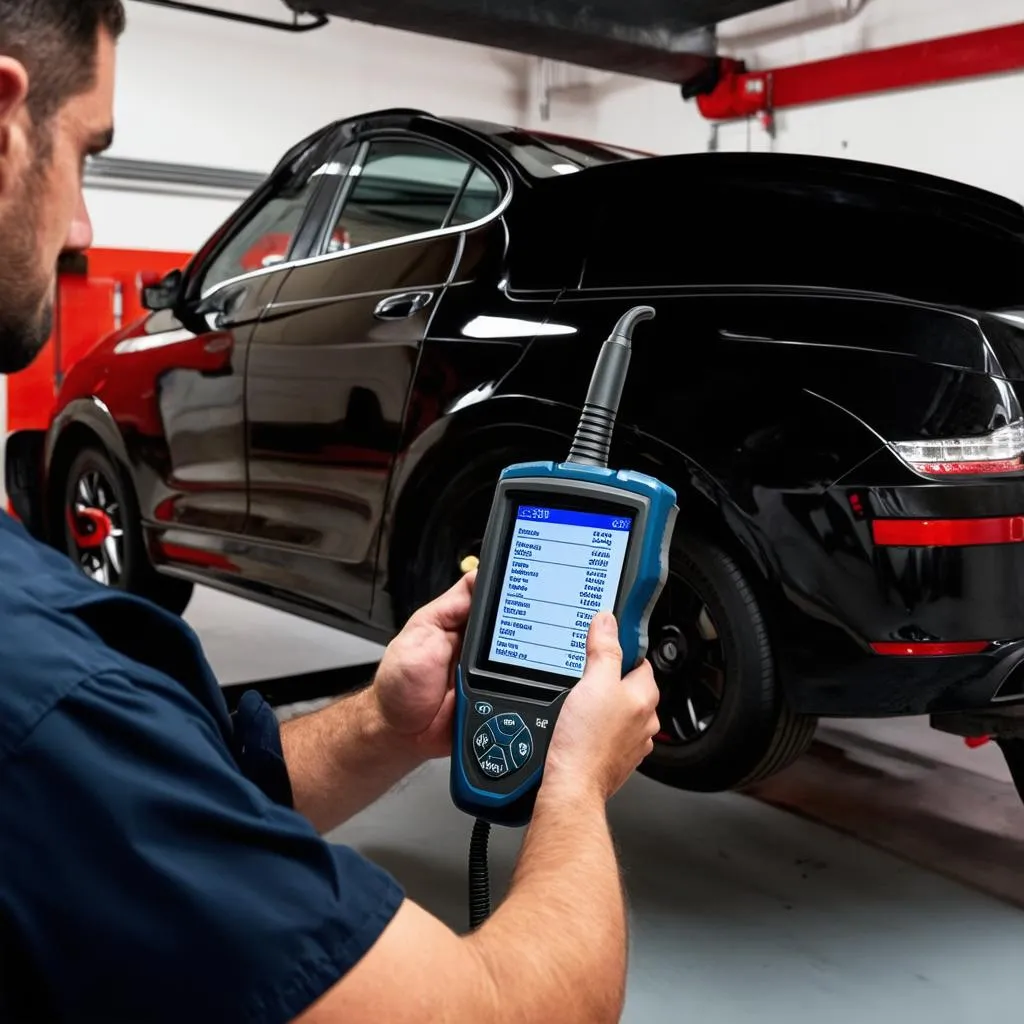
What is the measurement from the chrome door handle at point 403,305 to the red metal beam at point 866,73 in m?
3.73

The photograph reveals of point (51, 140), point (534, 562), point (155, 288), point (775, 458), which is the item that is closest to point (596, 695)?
point (534, 562)

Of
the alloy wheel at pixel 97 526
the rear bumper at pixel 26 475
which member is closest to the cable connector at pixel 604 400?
the alloy wheel at pixel 97 526

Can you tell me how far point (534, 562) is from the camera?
111 cm

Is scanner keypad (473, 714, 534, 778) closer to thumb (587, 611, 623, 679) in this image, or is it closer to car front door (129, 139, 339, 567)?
thumb (587, 611, 623, 679)

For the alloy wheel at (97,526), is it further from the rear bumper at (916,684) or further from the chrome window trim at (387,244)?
the rear bumper at (916,684)

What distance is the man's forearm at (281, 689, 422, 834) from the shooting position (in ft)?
3.93

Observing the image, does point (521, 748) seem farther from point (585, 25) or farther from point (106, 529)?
point (585, 25)

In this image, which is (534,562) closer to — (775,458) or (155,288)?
(775,458)

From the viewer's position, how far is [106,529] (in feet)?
12.1

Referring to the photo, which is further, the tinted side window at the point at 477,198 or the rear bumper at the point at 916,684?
the tinted side window at the point at 477,198

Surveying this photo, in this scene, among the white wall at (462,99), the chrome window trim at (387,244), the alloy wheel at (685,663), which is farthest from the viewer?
the white wall at (462,99)

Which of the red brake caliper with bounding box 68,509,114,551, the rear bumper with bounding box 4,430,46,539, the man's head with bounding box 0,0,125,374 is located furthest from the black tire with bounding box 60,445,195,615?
the man's head with bounding box 0,0,125,374

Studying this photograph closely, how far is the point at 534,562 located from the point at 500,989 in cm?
47

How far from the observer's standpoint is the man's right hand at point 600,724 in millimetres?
918
